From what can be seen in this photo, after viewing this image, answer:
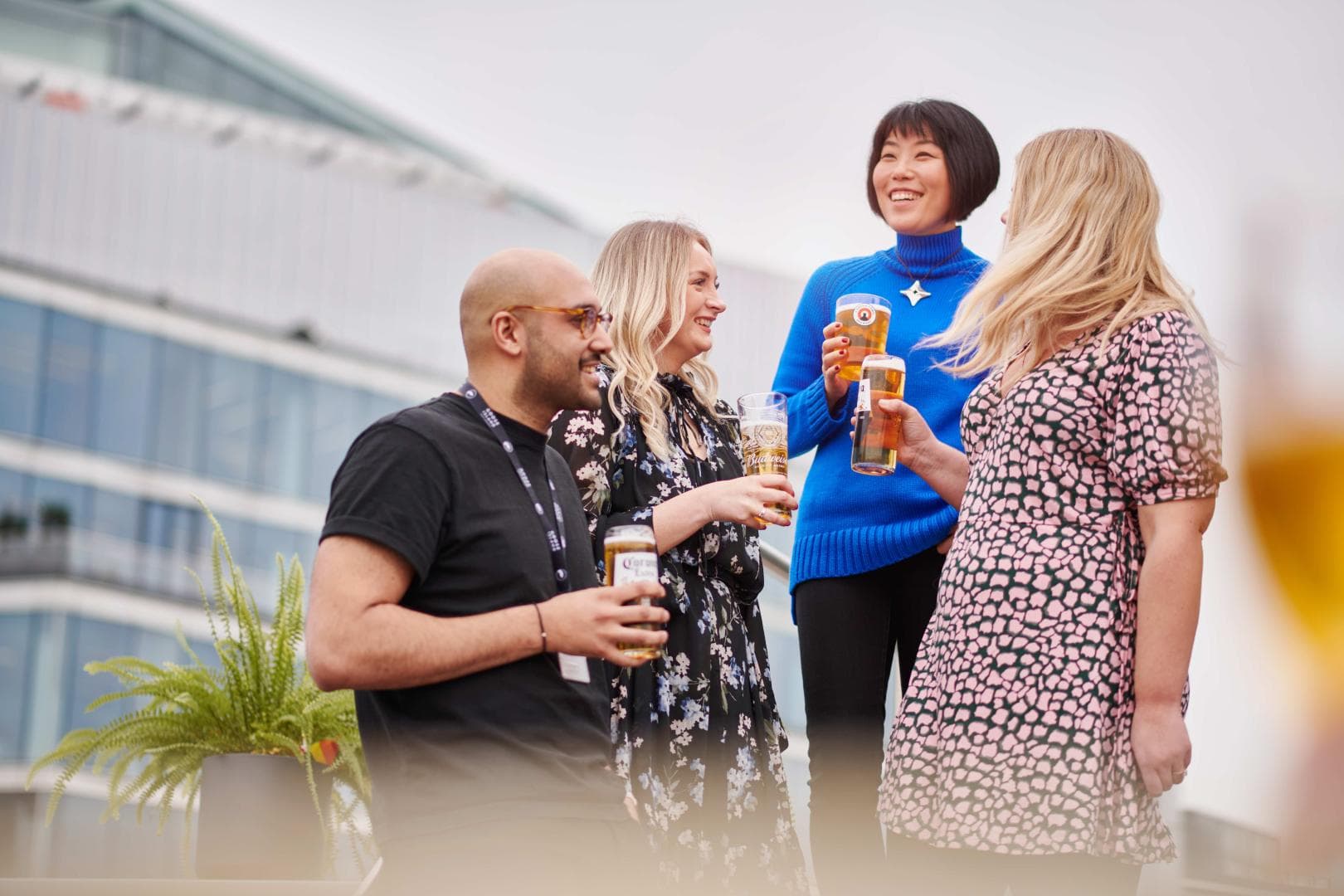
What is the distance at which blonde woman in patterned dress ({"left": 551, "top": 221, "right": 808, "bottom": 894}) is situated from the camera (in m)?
2.48

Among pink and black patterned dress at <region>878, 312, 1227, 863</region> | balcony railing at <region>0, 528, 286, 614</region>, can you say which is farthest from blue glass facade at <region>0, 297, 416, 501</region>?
pink and black patterned dress at <region>878, 312, 1227, 863</region>

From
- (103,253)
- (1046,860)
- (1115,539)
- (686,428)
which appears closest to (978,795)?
(1046,860)

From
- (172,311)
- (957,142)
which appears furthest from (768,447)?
(172,311)

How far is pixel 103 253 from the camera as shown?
26141 mm

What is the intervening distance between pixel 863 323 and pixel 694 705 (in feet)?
2.61

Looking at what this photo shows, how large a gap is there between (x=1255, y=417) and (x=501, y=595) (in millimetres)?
1023

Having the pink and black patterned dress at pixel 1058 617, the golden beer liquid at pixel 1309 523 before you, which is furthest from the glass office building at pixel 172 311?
the golden beer liquid at pixel 1309 523

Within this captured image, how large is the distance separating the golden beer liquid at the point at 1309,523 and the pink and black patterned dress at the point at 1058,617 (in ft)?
0.82

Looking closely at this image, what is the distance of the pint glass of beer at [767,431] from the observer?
8.00ft

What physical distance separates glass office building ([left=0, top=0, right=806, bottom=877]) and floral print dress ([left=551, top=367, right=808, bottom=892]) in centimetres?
2197

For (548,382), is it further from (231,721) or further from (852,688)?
(231,721)

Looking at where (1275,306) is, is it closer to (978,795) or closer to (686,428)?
(978,795)

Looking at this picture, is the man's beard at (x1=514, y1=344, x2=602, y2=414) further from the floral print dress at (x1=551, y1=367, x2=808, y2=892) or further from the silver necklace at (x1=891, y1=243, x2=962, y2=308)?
the silver necklace at (x1=891, y1=243, x2=962, y2=308)

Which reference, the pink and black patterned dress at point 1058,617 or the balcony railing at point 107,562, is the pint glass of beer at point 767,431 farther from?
the balcony railing at point 107,562
